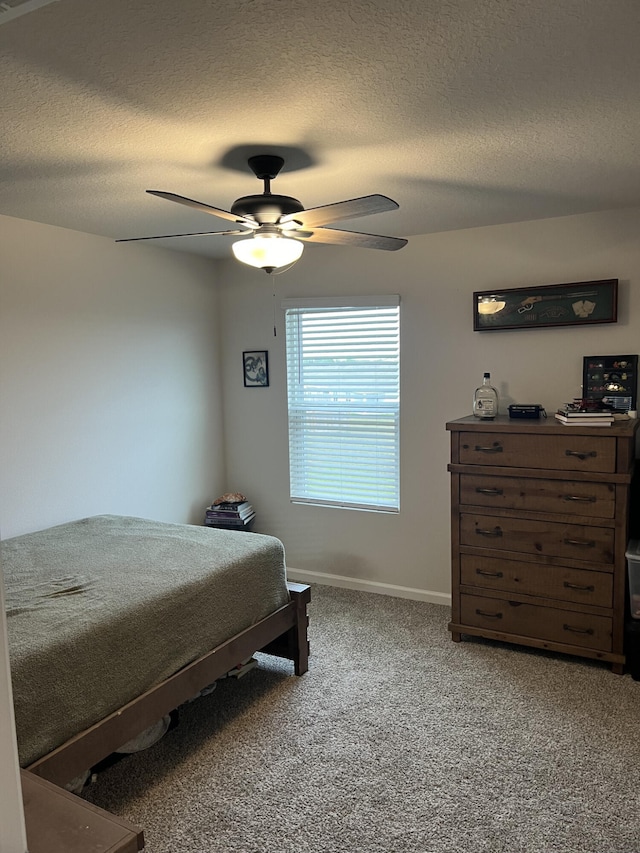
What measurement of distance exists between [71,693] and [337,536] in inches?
97.9

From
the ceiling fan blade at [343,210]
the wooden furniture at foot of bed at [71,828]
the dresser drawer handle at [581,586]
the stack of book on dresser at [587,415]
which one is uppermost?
the ceiling fan blade at [343,210]

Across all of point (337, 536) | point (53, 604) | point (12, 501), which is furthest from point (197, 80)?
point (337, 536)

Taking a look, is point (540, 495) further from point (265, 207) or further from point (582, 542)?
point (265, 207)

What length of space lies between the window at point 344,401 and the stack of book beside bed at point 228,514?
16.1 inches

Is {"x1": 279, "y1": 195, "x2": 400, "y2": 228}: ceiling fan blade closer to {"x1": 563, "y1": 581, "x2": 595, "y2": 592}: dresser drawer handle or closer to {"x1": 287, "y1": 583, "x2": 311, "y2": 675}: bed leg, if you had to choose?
{"x1": 287, "y1": 583, "x2": 311, "y2": 675}: bed leg

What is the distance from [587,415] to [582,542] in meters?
0.63

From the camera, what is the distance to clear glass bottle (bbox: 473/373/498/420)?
3396 millimetres

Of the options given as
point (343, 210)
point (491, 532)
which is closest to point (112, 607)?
point (343, 210)

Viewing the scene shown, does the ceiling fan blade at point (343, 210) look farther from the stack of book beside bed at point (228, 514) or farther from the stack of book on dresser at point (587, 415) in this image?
the stack of book beside bed at point (228, 514)

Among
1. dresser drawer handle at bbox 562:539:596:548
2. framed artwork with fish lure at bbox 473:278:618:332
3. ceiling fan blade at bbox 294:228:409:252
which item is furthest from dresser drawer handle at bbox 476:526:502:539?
ceiling fan blade at bbox 294:228:409:252

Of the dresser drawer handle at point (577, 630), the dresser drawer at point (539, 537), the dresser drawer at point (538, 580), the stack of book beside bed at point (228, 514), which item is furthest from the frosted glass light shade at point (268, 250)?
the stack of book beside bed at point (228, 514)

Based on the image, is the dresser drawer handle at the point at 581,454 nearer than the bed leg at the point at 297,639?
Yes

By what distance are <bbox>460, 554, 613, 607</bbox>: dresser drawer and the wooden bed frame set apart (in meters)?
0.93

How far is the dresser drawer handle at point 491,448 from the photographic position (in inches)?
123
